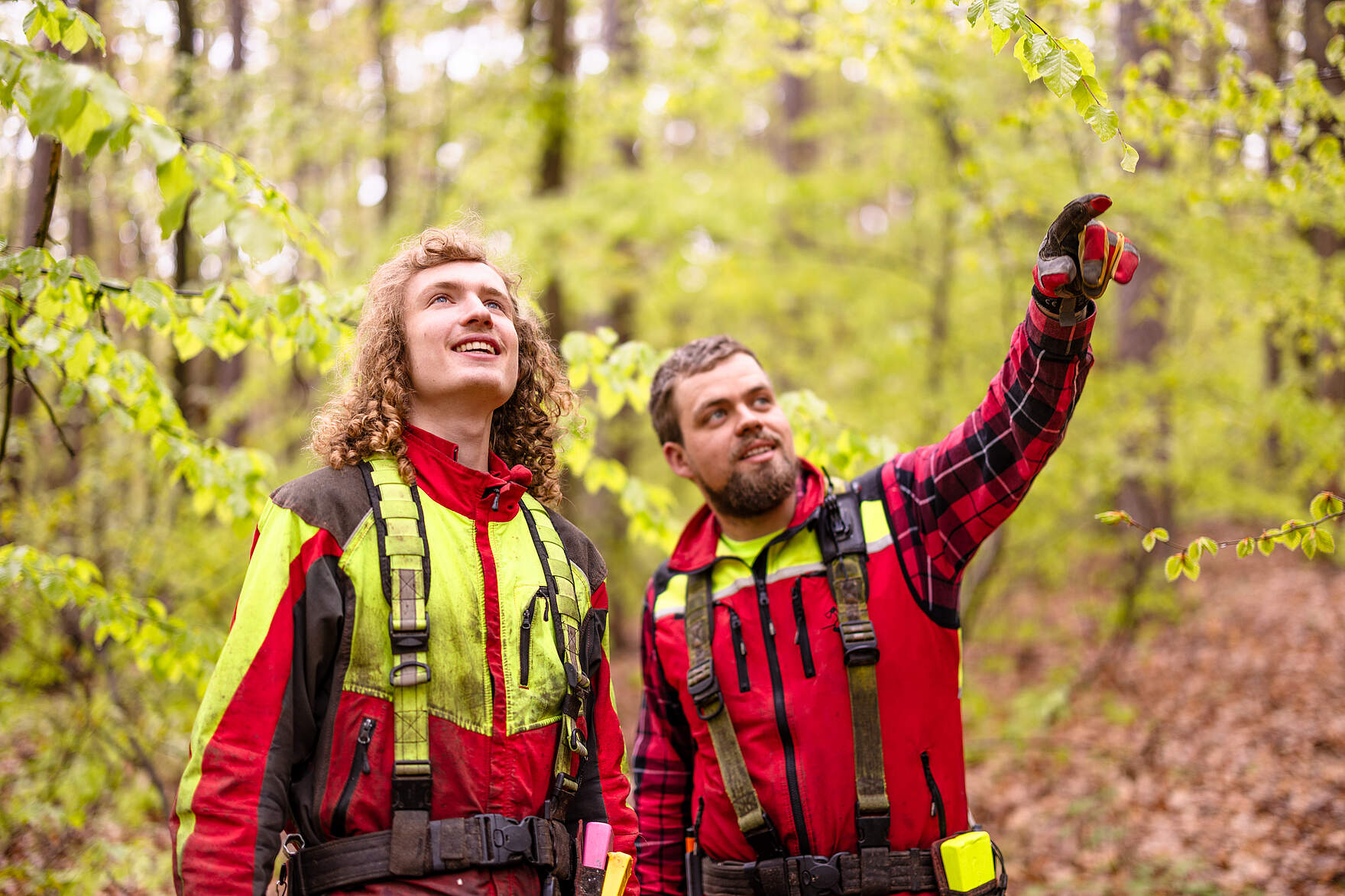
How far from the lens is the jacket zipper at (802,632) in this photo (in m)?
2.65

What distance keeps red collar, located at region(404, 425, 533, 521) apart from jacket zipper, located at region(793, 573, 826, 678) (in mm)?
981

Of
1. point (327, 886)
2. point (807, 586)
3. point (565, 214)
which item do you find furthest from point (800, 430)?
point (565, 214)

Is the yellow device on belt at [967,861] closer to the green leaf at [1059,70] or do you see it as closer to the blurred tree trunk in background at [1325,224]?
the green leaf at [1059,70]

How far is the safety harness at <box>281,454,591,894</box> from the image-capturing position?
1781 mm

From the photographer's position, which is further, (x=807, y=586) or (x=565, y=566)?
(x=807, y=586)

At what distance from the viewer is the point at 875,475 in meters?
2.94

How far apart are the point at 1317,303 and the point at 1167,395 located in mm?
2873

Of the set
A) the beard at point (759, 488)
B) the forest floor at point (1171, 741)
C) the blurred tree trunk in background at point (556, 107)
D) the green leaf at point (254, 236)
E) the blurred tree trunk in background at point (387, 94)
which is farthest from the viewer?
the blurred tree trunk in background at point (387, 94)

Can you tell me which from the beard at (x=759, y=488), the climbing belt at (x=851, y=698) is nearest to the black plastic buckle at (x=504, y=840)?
the climbing belt at (x=851, y=698)

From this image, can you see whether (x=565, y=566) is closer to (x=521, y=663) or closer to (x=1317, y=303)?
(x=521, y=663)

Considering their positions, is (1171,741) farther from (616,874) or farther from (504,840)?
(504,840)

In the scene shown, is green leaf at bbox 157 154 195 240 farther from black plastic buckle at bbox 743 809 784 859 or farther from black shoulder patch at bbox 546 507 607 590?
black plastic buckle at bbox 743 809 784 859

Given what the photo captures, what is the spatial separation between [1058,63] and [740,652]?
1.76m

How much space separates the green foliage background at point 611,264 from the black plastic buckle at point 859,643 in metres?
1.19
